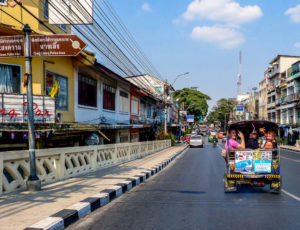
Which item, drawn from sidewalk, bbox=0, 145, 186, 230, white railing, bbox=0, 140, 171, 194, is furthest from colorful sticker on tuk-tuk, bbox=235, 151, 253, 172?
white railing, bbox=0, 140, 171, 194

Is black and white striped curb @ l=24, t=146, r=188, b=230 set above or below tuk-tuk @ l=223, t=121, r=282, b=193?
below

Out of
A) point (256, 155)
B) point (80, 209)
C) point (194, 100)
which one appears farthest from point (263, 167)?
point (194, 100)

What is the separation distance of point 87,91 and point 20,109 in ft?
20.9

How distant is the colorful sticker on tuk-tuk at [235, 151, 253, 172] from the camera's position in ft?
27.1

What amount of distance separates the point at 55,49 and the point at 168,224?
5144 millimetres

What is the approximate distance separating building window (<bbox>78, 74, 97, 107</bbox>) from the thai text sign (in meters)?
4.45

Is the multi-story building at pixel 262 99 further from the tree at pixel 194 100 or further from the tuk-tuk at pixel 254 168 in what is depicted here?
the tuk-tuk at pixel 254 168

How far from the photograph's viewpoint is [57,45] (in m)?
7.86

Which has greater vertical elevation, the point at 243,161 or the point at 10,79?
the point at 10,79

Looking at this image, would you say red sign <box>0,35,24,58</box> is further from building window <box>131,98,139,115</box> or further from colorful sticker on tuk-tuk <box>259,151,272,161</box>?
building window <box>131,98,139,115</box>

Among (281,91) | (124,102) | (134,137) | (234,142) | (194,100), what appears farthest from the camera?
(194,100)

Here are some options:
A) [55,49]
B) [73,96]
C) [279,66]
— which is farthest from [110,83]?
[279,66]

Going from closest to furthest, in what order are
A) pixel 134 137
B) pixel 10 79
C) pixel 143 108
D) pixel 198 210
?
1. pixel 198 210
2. pixel 10 79
3. pixel 134 137
4. pixel 143 108

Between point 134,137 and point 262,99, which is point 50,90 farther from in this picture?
point 262,99
